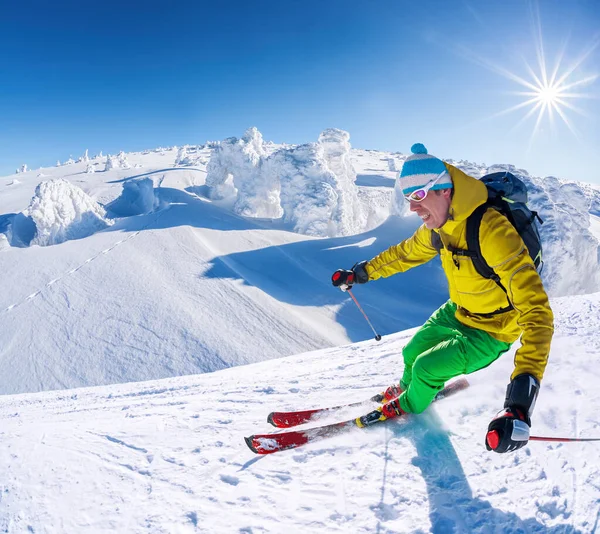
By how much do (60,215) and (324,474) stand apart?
29003 mm

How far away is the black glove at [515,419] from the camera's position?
165 cm

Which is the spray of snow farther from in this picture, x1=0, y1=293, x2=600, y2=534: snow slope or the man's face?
the man's face

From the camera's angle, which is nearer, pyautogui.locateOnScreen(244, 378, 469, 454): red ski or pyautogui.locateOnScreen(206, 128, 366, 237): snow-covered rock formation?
pyautogui.locateOnScreen(244, 378, 469, 454): red ski

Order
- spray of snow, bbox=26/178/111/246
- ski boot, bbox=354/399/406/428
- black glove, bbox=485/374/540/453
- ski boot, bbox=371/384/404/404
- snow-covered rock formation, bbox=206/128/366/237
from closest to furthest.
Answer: black glove, bbox=485/374/540/453, ski boot, bbox=354/399/406/428, ski boot, bbox=371/384/404/404, spray of snow, bbox=26/178/111/246, snow-covered rock formation, bbox=206/128/366/237

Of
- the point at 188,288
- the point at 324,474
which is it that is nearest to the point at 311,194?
the point at 188,288

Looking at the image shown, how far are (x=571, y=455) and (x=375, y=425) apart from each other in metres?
1.21

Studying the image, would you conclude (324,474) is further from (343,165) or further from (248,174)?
(343,165)

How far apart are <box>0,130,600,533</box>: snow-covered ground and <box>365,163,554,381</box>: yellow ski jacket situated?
0.70m

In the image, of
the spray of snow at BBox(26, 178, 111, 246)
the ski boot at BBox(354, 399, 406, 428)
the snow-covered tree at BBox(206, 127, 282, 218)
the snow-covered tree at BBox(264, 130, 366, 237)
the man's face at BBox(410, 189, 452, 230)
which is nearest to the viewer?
the man's face at BBox(410, 189, 452, 230)

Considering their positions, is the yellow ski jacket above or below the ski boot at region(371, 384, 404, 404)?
above

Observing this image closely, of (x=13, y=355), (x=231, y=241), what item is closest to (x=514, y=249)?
(x=13, y=355)

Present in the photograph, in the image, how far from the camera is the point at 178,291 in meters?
15.2

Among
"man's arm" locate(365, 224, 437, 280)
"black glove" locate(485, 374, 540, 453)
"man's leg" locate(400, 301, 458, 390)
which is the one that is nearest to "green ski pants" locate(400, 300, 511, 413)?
"man's leg" locate(400, 301, 458, 390)

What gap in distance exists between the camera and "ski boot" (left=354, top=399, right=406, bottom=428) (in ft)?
8.73
